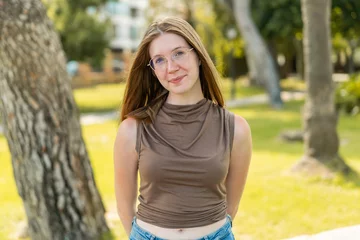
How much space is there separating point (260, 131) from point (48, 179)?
10417mm

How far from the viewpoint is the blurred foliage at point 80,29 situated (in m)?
24.5

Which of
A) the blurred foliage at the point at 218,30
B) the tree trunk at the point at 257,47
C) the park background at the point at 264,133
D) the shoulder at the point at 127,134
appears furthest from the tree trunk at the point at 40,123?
the blurred foliage at the point at 218,30

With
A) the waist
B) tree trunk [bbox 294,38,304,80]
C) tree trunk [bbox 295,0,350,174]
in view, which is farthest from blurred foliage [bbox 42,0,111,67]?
the waist

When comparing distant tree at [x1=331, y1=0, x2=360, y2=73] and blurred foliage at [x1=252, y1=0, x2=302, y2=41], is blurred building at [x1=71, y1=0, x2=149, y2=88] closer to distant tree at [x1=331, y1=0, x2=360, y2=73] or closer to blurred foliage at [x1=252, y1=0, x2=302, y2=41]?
blurred foliage at [x1=252, y1=0, x2=302, y2=41]

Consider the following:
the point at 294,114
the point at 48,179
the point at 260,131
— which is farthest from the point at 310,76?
the point at 294,114

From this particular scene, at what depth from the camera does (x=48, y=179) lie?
468 cm

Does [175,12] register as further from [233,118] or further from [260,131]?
[233,118]

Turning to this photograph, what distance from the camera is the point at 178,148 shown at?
2318 millimetres

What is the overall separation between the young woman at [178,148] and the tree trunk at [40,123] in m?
2.28

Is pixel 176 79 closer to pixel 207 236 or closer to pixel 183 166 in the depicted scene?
pixel 183 166

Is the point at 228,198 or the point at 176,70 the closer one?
the point at 176,70

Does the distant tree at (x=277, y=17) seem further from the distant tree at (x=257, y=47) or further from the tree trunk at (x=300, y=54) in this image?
the tree trunk at (x=300, y=54)

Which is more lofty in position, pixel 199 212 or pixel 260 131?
pixel 199 212

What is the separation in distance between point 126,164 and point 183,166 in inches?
11.4
